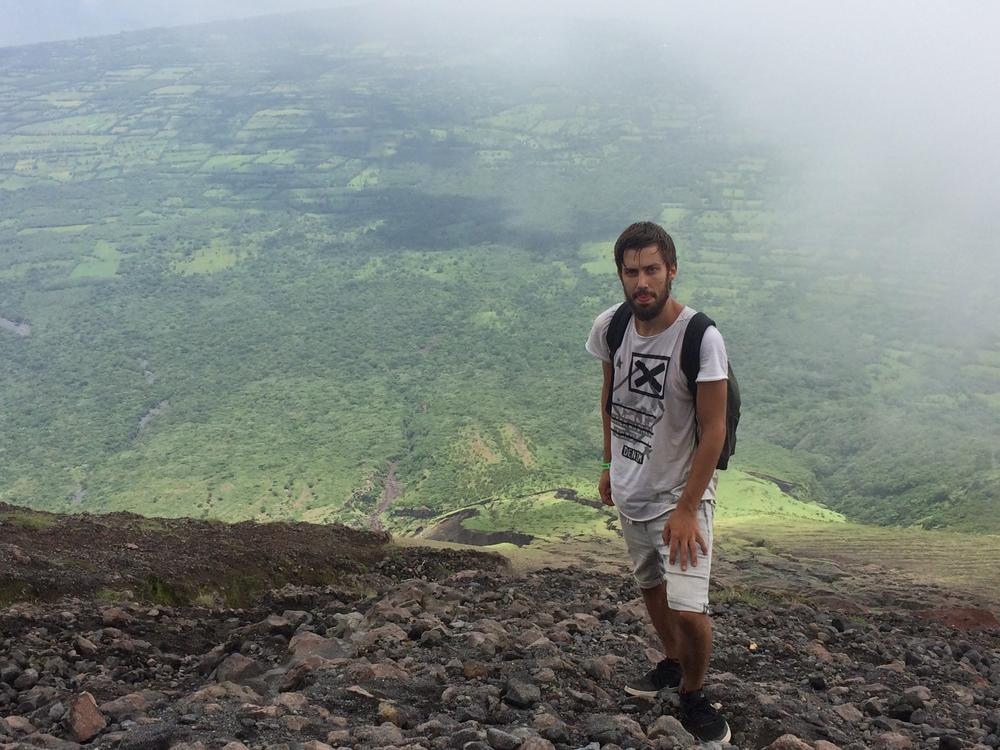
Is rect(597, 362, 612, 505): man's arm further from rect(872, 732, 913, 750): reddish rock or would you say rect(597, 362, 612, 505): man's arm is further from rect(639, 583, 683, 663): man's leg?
rect(872, 732, 913, 750): reddish rock

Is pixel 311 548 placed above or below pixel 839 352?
above

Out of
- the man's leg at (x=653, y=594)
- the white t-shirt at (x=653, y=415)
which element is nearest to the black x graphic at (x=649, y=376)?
the white t-shirt at (x=653, y=415)

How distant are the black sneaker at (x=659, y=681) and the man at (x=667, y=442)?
361 mm

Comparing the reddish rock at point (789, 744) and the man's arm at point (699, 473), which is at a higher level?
the man's arm at point (699, 473)

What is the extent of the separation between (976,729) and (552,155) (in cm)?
16033

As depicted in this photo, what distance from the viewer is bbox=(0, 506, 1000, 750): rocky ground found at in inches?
181

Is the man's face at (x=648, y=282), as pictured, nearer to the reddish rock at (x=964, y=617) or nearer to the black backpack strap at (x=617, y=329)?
the black backpack strap at (x=617, y=329)

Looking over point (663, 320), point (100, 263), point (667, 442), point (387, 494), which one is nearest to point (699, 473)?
point (667, 442)

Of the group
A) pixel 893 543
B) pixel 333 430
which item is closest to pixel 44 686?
pixel 893 543

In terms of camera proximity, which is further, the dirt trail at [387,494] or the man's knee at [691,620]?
the dirt trail at [387,494]

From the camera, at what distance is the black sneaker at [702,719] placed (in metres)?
4.65

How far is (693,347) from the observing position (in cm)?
423

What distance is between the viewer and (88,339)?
9931cm

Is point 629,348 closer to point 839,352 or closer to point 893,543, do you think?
point 893,543
